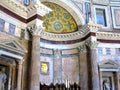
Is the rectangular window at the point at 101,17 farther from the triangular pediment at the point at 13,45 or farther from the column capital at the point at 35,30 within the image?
the triangular pediment at the point at 13,45

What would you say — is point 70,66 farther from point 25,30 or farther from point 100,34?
point 25,30

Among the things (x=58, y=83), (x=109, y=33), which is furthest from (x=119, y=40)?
(x=58, y=83)

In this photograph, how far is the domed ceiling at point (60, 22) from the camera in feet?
50.8

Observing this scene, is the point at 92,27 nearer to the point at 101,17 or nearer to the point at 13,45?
the point at 101,17

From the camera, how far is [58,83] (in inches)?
561

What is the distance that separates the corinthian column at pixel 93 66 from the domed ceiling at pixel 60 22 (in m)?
2.27

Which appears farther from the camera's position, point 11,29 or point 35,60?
point 11,29

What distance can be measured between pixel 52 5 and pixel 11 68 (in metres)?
6.53

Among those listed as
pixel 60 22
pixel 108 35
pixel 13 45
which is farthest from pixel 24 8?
pixel 108 35

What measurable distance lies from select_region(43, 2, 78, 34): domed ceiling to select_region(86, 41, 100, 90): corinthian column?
7.46ft

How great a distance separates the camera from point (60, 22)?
15820 mm

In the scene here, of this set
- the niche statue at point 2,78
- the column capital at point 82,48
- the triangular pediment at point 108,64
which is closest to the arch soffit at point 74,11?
the column capital at point 82,48

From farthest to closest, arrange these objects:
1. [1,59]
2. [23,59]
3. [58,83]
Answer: [58,83], [23,59], [1,59]

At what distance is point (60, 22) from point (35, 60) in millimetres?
5925
